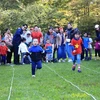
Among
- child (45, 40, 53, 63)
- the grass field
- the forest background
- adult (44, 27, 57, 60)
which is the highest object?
the forest background

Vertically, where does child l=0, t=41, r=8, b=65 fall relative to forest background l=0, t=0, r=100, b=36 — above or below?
below

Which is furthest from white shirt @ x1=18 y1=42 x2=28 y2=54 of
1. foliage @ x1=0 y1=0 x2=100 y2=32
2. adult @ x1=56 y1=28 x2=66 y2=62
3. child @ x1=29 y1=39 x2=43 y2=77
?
foliage @ x1=0 y1=0 x2=100 y2=32

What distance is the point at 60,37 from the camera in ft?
58.9

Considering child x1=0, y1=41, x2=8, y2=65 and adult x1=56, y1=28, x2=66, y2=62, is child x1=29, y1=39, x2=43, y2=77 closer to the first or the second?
child x1=0, y1=41, x2=8, y2=65

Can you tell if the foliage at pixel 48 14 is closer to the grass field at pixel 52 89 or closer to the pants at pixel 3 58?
the pants at pixel 3 58

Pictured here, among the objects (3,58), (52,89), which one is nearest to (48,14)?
(3,58)

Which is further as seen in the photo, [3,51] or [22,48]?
[22,48]

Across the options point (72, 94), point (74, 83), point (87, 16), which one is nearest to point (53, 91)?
point (72, 94)

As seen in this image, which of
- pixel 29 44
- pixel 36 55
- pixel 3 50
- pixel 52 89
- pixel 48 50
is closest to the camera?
pixel 52 89

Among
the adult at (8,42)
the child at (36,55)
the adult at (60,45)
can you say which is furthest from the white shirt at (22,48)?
the child at (36,55)

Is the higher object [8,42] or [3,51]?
[8,42]

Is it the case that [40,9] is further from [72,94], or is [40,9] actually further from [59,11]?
[72,94]

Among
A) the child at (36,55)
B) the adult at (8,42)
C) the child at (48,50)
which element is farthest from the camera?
the child at (48,50)

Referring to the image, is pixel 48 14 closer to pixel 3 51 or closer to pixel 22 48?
pixel 22 48
